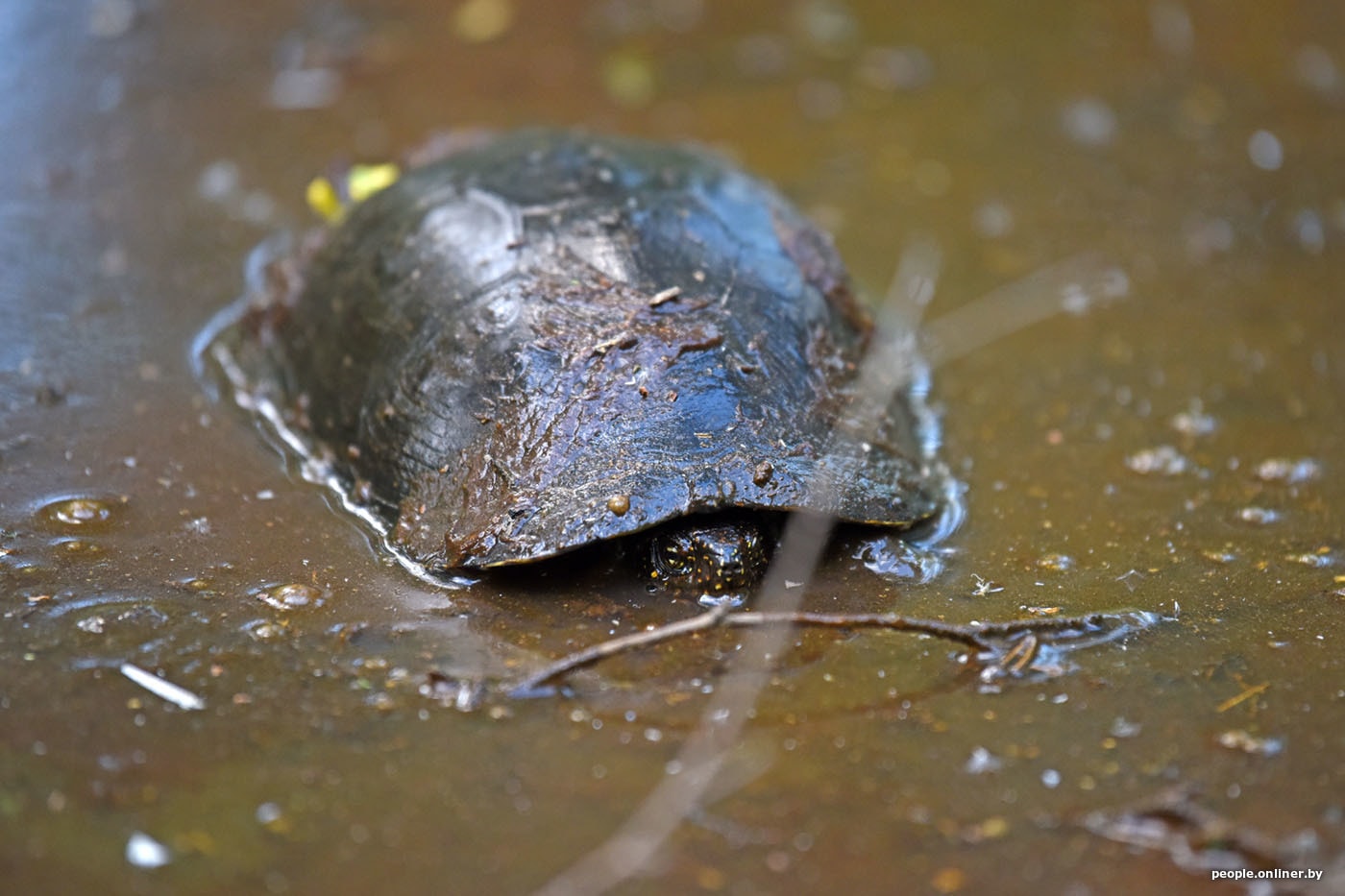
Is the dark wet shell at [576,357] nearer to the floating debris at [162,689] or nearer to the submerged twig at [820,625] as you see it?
the submerged twig at [820,625]

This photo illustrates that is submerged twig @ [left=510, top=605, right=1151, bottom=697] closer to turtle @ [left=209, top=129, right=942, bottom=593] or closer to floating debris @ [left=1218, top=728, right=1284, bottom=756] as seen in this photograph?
turtle @ [left=209, top=129, right=942, bottom=593]

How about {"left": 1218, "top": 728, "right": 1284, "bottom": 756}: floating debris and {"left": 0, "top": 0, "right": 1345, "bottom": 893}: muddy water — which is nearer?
{"left": 0, "top": 0, "right": 1345, "bottom": 893}: muddy water

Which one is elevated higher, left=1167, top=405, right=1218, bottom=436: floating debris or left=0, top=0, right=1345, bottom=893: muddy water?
left=0, top=0, right=1345, bottom=893: muddy water

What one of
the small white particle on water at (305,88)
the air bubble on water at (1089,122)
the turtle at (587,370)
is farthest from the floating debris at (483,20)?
the air bubble on water at (1089,122)

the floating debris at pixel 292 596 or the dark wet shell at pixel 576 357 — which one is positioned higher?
the dark wet shell at pixel 576 357

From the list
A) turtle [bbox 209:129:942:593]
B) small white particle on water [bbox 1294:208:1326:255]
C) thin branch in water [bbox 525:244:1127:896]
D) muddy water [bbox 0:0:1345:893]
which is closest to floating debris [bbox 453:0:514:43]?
muddy water [bbox 0:0:1345:893]

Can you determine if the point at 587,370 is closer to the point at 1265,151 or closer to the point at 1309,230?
the point at 1309,230
